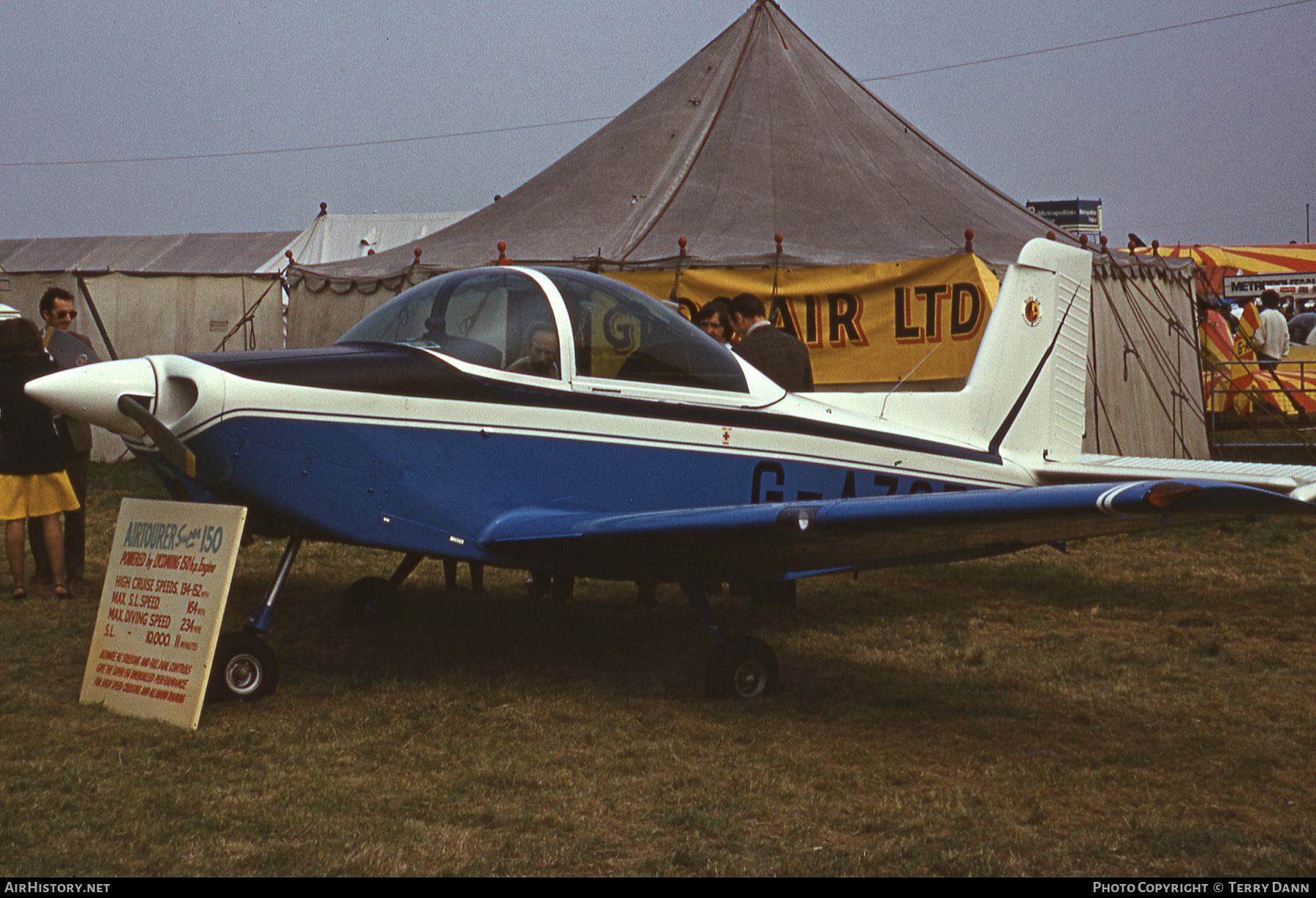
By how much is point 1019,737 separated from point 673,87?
10685mm

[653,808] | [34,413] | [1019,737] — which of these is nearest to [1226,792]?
[1019,737]

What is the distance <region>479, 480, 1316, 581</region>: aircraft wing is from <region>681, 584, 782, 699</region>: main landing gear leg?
0.28m

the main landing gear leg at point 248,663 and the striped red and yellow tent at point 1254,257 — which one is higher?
the striped red and yellow tent at point 1254,257

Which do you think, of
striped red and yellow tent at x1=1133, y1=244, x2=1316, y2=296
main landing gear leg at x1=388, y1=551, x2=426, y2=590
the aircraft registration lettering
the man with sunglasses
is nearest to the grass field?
main landing gear leg at x1=388, y1=551, x2=426, y2=590

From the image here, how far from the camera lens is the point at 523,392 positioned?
4.88m

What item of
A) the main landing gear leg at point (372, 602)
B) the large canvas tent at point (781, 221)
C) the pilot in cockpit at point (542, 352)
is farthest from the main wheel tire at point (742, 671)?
the large canvas tent at point (781, 221)

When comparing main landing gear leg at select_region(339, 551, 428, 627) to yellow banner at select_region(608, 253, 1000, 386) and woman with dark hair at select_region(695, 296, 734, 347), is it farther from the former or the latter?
Answer: yellow banner at select_region(608, 253, 1000, 386)

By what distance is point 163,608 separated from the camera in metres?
4.63

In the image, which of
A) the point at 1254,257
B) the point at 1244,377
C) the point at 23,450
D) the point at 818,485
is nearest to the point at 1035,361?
the point at 818,485

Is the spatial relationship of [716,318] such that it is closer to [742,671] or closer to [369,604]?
[369,604]

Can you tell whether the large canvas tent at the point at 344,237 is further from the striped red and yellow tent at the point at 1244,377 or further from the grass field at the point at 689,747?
the grass field at the point at 689,747

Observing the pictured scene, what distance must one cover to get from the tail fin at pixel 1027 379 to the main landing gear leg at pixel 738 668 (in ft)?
5.38

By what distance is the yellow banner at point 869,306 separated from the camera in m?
10.6

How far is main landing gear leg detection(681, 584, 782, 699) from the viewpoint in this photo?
4957 millimetres
